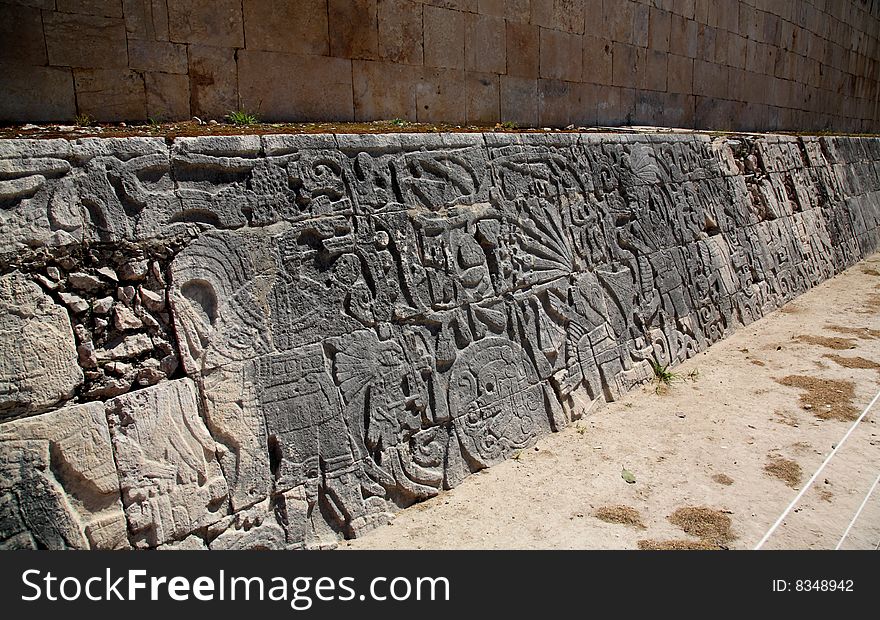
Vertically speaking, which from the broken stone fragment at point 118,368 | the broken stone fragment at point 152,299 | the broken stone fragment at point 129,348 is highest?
the broken stone fragment at point 152,299

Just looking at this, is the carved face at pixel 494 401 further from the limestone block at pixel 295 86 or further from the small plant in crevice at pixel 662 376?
the limestone block at pixel 295 86

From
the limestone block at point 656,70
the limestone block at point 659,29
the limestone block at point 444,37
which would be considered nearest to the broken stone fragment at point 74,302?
the limestone block at point 444,37

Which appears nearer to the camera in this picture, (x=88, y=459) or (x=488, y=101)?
(x=88, y=459)

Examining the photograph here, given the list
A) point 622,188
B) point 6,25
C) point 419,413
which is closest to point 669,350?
point 622,188

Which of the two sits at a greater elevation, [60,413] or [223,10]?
[223,10]

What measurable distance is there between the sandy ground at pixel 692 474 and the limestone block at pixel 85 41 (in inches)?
117

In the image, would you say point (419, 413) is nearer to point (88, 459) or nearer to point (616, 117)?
point (88, 459)

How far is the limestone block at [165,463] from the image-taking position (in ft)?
7.68

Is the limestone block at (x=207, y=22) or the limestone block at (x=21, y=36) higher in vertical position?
the limestone block at (x=207, y=22)

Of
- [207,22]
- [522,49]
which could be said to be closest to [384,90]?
[207,22]

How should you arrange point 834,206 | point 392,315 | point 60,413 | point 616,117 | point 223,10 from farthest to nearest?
point 834,206, point 616,117, point 223,10, point 392,315, point 60,413

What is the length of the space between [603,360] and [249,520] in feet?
8.46

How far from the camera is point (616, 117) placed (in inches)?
312

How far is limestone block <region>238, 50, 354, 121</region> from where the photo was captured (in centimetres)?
440
